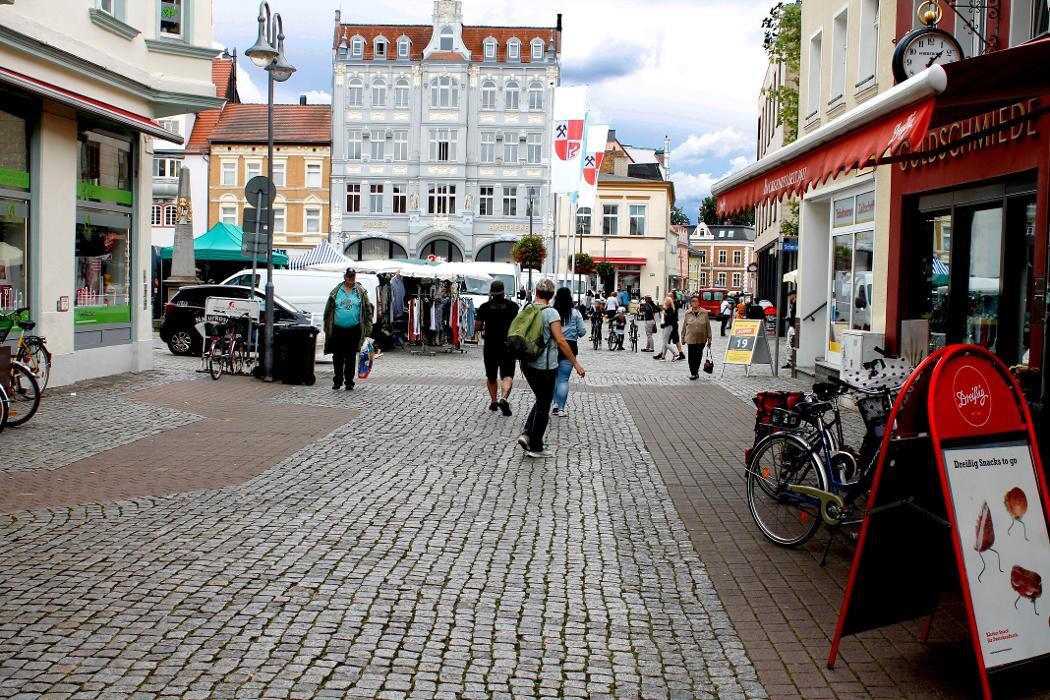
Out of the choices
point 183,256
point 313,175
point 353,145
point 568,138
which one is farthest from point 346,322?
point 313,175

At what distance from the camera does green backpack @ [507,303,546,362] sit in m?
10.9

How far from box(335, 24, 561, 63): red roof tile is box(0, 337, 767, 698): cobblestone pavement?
60.6 m

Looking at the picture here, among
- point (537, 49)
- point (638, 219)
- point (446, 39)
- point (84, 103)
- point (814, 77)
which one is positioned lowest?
point (84, 103)

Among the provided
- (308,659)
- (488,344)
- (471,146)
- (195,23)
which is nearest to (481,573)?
(308,659)

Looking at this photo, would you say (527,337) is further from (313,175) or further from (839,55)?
(313,175)

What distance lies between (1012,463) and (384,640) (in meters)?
2.90

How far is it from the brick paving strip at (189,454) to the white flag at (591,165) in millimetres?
25368

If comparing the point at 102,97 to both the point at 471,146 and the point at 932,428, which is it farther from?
the point at 471,146

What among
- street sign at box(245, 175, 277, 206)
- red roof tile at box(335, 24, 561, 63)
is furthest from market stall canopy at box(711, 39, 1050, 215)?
red roof tile at box(335, 24, 561, 63)

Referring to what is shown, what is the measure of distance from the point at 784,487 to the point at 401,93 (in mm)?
63473

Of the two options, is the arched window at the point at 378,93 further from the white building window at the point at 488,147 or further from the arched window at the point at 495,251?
the arched window at the point at 495,251

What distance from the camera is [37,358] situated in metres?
14.0

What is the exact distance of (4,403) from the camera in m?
11.3

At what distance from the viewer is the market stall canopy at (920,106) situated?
5754 mm
